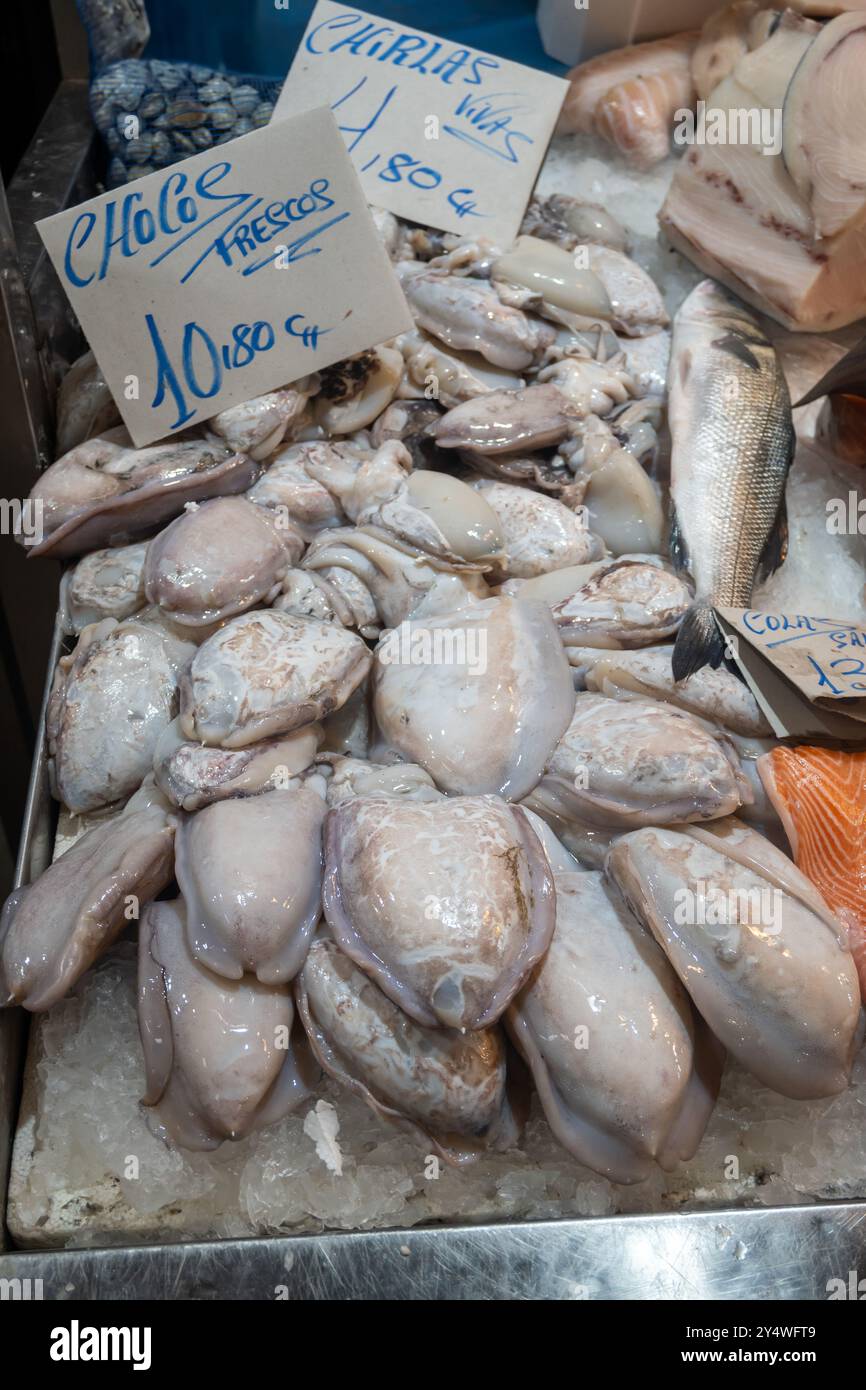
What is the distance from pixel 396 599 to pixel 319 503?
27cm

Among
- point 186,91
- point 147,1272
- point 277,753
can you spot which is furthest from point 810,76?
point 147,1272

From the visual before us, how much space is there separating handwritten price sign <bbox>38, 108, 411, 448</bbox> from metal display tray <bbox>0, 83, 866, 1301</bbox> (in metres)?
1.31

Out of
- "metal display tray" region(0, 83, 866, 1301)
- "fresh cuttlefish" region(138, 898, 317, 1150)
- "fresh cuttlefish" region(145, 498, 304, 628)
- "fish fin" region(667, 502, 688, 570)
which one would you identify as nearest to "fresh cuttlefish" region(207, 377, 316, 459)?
"fresh cuttlefish" region(145, 498, 304, 628)

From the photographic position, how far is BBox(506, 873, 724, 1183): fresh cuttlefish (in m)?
1.20

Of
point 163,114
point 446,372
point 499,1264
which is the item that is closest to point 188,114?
point 163,114

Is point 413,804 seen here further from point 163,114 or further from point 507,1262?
point 163,114

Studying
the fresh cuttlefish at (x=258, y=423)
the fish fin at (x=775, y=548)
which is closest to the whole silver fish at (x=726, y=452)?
the fish fin at (x=775, y=548)

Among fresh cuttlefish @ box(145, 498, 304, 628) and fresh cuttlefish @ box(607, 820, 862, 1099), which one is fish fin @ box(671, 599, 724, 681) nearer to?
fresh cuttlefish @ box(607, 820, 862, 1099)

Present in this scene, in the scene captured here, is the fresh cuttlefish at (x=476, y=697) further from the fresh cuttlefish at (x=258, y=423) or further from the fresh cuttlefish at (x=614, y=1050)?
the fresh cuttlefish at (x=258, y=423)

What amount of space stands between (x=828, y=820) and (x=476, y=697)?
0.52 m

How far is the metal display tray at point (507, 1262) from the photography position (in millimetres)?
1227

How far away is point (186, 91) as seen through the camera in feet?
8.17

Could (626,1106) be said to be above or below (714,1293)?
above
